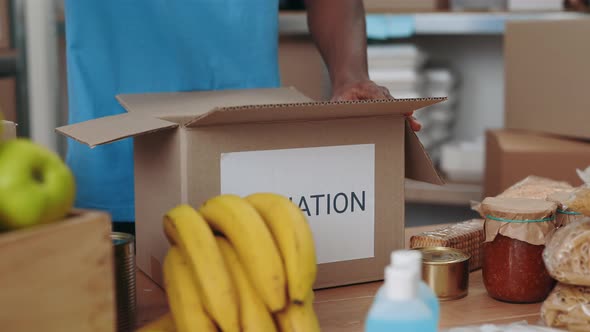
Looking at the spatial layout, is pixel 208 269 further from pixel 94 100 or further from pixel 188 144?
pixel 94 100

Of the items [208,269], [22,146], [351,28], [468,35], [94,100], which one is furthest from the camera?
[468,35]

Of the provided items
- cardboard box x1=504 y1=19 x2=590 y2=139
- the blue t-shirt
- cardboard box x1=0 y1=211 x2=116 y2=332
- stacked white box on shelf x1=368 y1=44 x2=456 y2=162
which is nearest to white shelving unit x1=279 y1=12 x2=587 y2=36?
stacked white box on shelf x1=368 y1=44 x2=456 y2=162

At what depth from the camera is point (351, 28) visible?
160 cm

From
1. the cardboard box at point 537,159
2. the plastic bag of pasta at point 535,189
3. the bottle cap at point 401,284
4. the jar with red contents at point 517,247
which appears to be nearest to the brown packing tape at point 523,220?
the jar with red contents at point 517,247

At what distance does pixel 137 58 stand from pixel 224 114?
24.1 inches

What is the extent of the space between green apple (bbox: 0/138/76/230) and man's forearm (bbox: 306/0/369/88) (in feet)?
3.01

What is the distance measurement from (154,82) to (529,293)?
2.60 feet

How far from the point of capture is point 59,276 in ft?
2.10

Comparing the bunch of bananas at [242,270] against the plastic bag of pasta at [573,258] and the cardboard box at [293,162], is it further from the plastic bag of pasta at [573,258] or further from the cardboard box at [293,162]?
the plastic bag of pasta at [573,258]

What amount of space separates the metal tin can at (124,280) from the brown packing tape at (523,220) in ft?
1.39

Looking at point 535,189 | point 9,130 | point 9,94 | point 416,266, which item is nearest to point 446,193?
point 9,94

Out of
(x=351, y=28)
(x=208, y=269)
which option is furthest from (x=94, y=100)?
(x=208, y=269)

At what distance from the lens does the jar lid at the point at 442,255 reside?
1.00m

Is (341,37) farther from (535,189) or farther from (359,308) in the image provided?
(359,308)
